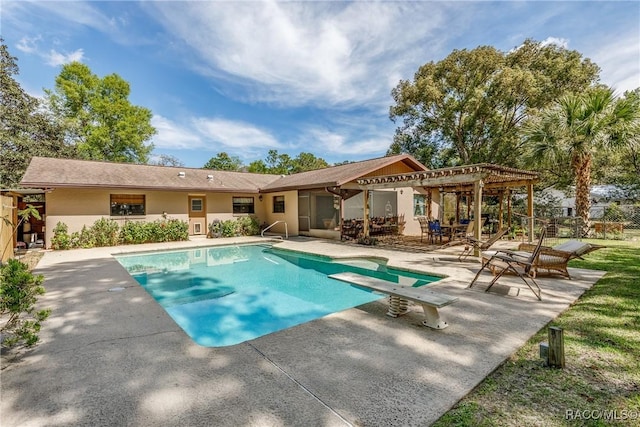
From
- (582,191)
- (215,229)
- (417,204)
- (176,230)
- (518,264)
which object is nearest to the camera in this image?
(518,264)

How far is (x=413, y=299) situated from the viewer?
12.8ft

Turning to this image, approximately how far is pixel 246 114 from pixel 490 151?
2011 centimetres

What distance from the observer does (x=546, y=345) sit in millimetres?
2889

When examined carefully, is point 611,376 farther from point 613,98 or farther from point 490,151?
point 490,151

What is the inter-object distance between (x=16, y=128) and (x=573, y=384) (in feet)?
103

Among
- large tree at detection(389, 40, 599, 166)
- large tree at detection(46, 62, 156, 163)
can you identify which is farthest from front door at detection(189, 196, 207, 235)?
large tree at detection(46, 62, 156, 163)

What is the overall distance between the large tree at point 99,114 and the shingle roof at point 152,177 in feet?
46.7

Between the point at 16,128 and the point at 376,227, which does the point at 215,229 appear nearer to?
the point at 376,227

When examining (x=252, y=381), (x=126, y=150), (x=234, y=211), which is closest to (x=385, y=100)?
(x=234, y=211)

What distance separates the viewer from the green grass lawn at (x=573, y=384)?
2.16 m

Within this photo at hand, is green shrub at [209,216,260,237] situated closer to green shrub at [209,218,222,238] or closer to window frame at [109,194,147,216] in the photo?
green shrub at [209,218,222,238]

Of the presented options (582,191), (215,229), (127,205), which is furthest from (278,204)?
(582,191)

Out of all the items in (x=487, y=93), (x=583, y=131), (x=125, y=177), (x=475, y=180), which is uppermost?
(x=487, y=93)

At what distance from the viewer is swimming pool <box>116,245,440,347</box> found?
210 inches
